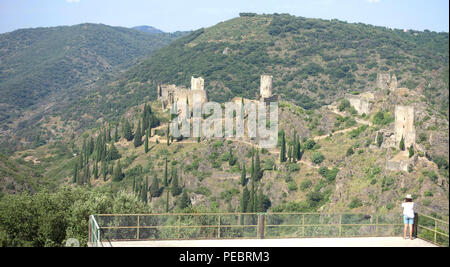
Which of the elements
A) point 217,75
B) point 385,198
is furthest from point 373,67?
point 385,198

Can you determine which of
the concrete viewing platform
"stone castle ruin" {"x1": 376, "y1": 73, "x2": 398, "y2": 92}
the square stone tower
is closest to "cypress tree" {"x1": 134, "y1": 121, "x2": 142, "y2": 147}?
the square stone tower

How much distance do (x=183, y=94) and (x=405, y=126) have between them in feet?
105

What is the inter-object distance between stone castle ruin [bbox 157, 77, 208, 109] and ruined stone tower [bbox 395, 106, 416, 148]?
28985 mm

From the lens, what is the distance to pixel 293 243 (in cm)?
1988

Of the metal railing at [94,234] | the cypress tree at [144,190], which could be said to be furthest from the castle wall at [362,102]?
the metal railing at [94,234]

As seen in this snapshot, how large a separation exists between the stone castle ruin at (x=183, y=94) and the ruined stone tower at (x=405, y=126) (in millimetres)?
28985

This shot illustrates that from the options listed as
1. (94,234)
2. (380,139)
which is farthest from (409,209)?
(380,139)

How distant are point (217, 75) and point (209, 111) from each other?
2160 inches

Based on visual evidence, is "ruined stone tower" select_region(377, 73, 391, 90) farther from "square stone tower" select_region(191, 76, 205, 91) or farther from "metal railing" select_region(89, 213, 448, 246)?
"metal railing" select_region(89, 213, 448, 246)

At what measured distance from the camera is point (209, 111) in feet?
263

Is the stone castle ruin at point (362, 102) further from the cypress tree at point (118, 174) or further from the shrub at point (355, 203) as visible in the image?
the cypress tree at point (118, 174)

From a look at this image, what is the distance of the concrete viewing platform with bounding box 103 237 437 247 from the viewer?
19.4 m

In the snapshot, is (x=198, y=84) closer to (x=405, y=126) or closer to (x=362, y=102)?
(x=362, y=102)
